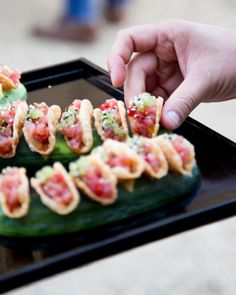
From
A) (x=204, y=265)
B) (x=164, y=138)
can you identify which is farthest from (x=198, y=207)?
(x=204, y=265)

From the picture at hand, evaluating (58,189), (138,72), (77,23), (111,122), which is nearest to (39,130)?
(111,122)

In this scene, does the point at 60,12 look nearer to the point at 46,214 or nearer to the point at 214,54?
the point at 214,54

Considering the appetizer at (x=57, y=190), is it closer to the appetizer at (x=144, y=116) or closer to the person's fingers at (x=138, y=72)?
the appetizer at (x=144, y=116)

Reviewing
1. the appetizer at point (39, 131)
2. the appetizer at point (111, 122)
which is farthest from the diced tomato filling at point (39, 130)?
the appetizer at point (111, 122)

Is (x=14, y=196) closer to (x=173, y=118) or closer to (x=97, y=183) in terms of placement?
(x=97, y=183)

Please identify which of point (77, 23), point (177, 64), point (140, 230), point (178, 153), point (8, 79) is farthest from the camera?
point (77, 23)

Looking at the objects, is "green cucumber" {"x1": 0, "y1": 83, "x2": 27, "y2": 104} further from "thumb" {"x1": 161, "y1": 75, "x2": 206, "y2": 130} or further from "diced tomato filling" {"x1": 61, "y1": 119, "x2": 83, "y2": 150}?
"thumb" {"x1": 161, "y1": 75, "x2": 206, "y2": 130}
